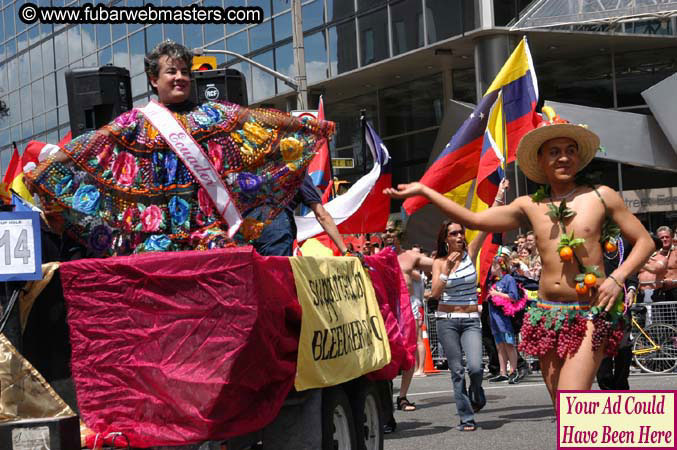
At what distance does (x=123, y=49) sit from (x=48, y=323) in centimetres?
3284

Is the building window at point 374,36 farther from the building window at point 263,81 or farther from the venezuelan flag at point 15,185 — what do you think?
the venezuelan flag at point 15,185

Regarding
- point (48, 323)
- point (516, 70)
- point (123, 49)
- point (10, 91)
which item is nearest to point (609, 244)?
point (48, 323)

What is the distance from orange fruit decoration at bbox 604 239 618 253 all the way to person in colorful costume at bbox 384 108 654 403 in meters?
0.01

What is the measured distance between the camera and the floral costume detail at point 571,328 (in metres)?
5.61

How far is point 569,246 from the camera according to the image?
5.63 meters

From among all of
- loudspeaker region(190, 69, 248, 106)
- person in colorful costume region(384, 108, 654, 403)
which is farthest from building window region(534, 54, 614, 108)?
person in colorful costume region(384, 108, 654, 403)

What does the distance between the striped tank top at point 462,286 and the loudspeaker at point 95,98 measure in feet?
11.4

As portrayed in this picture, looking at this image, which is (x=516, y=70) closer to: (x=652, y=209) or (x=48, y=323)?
(x=48, y=323)

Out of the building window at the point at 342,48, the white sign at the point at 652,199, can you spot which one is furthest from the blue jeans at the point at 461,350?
the building window at the point at 342,48

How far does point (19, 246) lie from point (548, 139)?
274 cm

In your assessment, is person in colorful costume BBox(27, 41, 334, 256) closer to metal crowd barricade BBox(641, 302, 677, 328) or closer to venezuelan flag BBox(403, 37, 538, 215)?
venezuelan flag BBox(403, 37, 538, 215)

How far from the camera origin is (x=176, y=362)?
5.38m

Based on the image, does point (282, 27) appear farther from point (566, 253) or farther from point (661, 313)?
point (566, 253)

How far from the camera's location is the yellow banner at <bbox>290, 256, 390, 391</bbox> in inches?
235
